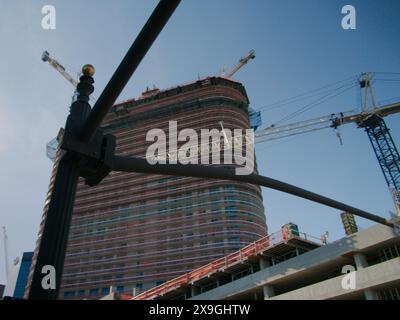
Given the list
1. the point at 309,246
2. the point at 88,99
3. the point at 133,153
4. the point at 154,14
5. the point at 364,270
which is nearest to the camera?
the point at 154,14

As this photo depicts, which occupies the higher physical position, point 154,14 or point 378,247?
point 378,247

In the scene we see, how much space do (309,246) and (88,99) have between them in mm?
33969

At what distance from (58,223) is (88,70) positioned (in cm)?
211

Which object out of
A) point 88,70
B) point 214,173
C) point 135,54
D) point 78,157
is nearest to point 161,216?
point 88,70

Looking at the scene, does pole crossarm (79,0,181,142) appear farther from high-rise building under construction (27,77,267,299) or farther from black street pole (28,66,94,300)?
high-rise building under construction (27,77,267,299)

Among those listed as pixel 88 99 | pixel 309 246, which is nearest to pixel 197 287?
pixel 309 246

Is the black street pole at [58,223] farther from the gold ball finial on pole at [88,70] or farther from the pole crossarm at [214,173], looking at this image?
the gold ball finial on pole at [88,70]

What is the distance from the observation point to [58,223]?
3629 mm

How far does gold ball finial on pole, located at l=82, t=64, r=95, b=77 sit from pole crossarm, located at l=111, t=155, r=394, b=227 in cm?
137

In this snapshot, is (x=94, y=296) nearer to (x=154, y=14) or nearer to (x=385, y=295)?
(x=385, y=295)

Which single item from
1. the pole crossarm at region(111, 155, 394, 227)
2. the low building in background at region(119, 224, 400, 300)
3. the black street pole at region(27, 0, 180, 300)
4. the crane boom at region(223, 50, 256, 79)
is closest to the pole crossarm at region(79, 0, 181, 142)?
the black street pole at region(27, 0, 180, 300)

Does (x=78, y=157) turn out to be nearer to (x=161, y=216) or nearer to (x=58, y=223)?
(x=58, y=223)

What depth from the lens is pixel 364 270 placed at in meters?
26.6

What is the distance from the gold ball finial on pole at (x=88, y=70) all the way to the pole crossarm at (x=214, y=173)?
4.49 feet
